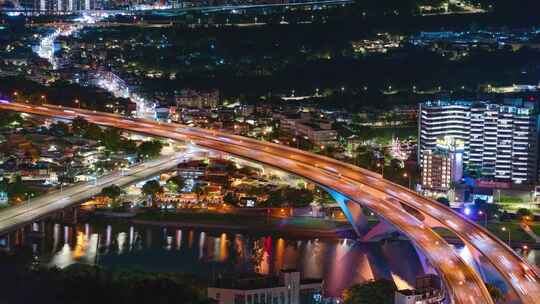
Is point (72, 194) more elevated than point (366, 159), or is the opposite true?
point (366, 159)

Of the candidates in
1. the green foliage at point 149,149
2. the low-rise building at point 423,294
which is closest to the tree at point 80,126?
the green foliage at point 149,149

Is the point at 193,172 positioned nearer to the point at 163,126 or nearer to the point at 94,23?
the point at 163,126

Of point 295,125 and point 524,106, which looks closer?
point 524,106

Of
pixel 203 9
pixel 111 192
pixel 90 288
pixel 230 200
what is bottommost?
pixel 230 200

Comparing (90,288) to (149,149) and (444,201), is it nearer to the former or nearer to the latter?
(444,201)

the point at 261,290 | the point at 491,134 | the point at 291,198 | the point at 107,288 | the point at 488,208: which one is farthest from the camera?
the point at 491,134

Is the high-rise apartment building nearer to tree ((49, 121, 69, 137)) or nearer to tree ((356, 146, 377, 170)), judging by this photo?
tree ((356, 146, 377, 170))

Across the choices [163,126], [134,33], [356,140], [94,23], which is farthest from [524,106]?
[94,23]

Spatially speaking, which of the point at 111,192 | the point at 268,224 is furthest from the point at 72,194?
the point at 268,224
